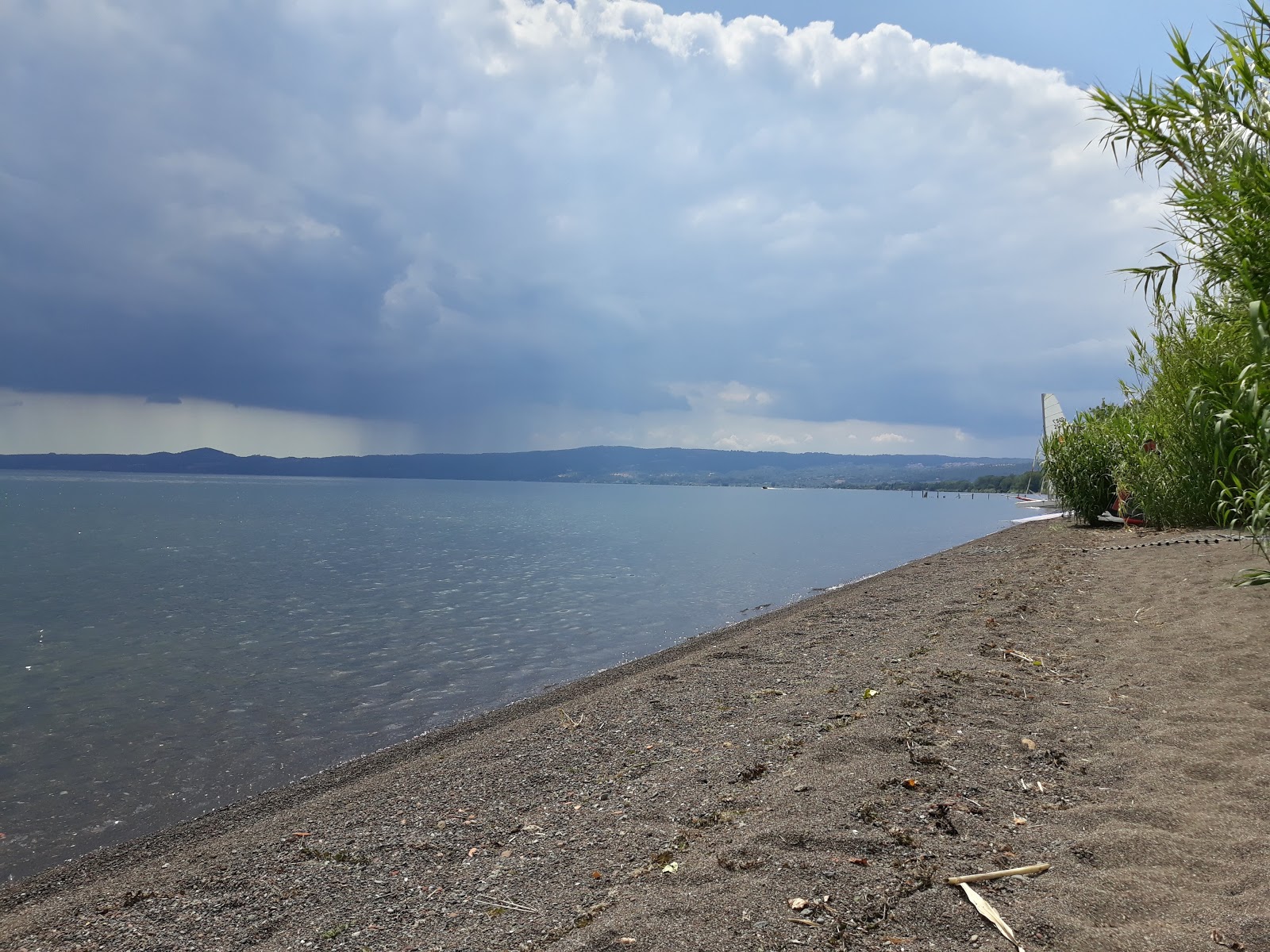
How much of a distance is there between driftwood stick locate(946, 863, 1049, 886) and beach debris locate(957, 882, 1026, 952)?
3 cm

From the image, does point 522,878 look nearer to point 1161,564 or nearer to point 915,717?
point 915,717

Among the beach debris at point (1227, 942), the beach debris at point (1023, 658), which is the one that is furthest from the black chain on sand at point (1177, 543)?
the beach debris at point (1227, 942)

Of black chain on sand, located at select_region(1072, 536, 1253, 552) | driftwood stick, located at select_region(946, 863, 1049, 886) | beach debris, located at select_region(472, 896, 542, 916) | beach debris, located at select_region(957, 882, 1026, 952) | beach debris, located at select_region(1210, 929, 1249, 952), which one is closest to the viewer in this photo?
beach debris, located at select_region(1210, 929, 1249, 952)

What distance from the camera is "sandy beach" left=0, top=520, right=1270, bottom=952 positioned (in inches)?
127

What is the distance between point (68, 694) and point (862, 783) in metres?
12.3

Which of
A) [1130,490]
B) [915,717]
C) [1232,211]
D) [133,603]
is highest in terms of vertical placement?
[1232,211]

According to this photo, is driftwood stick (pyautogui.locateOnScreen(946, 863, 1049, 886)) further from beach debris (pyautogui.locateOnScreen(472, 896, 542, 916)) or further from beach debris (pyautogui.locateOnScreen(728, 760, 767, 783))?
beach debris (pyautogui.locateOnScreen(472, 896, 542, 916))

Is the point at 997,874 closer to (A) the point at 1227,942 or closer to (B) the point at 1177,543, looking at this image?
(A) the point at 1227,942

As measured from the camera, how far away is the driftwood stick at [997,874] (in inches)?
131

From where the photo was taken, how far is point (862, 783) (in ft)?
15.0

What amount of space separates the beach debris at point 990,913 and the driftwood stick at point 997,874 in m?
0.03

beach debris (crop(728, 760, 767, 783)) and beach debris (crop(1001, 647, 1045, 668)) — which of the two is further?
beach debris (crop(1001, 647, 1045, 668))

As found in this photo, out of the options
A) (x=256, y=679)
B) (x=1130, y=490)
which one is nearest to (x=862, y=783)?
(x=256, y=679)

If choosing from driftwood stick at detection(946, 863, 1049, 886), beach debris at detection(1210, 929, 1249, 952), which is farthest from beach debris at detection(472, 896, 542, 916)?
beach debris at detection(1210, 929, 1249, 952)
